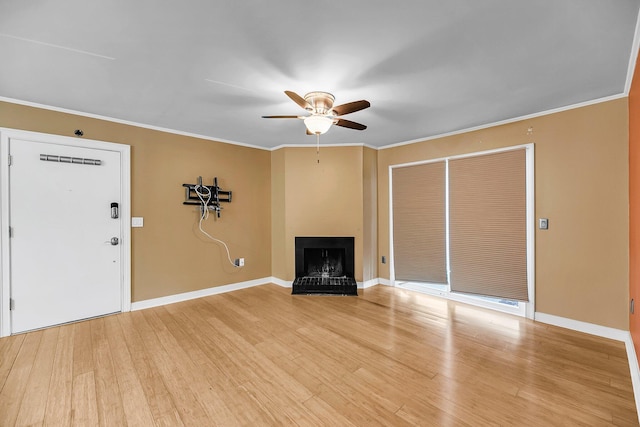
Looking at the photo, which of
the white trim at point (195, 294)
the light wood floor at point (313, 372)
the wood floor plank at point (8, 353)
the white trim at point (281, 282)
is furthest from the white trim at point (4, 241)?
the white trim at point (281, 282)

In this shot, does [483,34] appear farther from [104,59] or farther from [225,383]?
[225,383]

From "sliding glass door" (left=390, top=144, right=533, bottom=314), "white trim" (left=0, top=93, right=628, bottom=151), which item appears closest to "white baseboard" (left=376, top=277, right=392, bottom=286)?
"sliding glass door" (left=390, top=144, right=533, bottom=314)

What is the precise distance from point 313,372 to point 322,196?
2.90 m

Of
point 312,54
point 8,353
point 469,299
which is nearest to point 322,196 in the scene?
point 469,299

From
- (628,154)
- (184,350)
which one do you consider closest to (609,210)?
(628,154)

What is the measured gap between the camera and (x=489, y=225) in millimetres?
3514

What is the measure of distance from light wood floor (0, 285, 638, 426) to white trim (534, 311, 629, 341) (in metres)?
0.13

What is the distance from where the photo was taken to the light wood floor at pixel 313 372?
1701 mm

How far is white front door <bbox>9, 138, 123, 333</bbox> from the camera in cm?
280

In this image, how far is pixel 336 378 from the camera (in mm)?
2062

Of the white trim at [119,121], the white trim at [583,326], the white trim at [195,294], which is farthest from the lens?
the white trim at [195,294]

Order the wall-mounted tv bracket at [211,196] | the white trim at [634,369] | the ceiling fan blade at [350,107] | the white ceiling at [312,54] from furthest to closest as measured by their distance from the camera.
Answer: the wall-mounted tv bracket at [211,196], the ceiling fan blade at [350,107], the white trim at [634,369], the white ceiling at [312,54]

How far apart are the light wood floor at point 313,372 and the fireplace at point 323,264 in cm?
91

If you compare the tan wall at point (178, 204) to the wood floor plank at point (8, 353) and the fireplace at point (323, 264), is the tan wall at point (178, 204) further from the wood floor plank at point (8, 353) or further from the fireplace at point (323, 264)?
the wood floor plank at point (8, 353)
